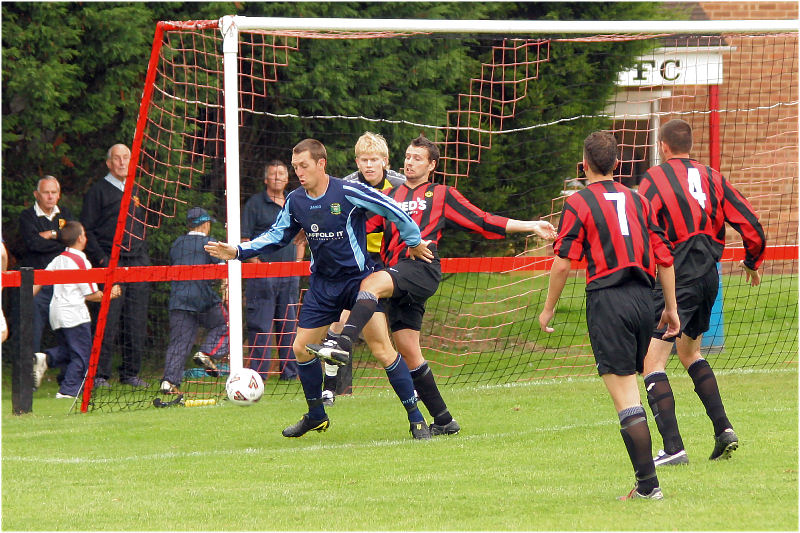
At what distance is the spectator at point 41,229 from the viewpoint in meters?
11.3

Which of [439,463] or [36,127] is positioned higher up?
[36,127]

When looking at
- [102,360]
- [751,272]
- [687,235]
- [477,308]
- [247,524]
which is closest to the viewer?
[247,524]

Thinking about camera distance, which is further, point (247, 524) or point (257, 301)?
point (257, 301)

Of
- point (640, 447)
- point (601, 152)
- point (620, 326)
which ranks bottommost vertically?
point (640, 447)

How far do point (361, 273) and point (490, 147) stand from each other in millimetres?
5311

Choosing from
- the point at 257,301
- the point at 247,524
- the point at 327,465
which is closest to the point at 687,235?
the point at 327,465

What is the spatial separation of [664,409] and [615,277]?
124 centimetres

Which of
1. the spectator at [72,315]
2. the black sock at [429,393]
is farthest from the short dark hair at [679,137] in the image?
the spectator at [72,315]

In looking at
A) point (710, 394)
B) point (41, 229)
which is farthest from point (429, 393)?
point (41, 229)

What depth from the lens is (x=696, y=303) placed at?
683 centimetres

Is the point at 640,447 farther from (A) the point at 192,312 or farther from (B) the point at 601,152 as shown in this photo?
(A) the point at 192,312

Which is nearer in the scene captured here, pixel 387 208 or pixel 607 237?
pixel 607 237

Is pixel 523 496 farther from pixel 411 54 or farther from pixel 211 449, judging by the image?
pixel 411 54

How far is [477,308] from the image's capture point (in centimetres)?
1428
